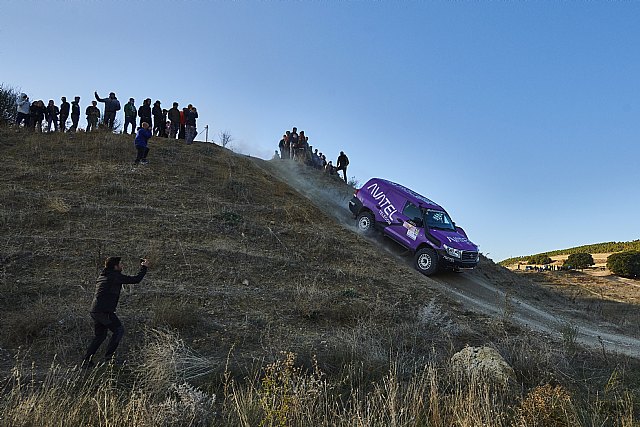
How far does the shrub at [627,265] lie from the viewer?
2627 cm

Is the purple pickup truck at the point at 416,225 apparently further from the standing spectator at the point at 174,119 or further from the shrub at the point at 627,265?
the shrub at the point at 627,265

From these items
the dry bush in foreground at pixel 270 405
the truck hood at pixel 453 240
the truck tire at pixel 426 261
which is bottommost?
the dry bush in foreground at pixel 270 405

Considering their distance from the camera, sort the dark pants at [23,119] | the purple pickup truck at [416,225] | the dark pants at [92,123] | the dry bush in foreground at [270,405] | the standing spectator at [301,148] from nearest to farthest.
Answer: the dry bush in foreground at [270,405] → the purple pickup truck at [416,225] → the dark pants at [23,119] → the dark pants at [92,123] → the standing spectator at [301,148]

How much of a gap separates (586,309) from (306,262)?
1032 centimetres

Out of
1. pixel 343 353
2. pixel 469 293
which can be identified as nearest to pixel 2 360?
pixel 343 353

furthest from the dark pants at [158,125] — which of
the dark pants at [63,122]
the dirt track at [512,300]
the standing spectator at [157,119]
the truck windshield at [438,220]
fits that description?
the truck windshield at [438,220]

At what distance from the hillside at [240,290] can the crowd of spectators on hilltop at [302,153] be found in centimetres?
747

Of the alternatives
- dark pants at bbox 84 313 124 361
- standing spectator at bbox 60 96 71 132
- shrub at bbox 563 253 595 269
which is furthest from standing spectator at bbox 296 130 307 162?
dark pants at bbox 84 313 124 361

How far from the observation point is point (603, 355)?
845 centimetres

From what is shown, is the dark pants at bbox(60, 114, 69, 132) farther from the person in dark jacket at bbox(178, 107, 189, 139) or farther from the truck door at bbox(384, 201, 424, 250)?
the truck door at bbox(384, 201, 424, 250)

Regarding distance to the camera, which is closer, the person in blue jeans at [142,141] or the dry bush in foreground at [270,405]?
the dry bush in foreground at [270,405]

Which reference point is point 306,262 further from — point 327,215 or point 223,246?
point 327,215

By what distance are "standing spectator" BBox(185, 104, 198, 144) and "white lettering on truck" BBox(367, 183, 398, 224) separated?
9.06 m

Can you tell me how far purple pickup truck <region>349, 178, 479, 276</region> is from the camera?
13539 mm
